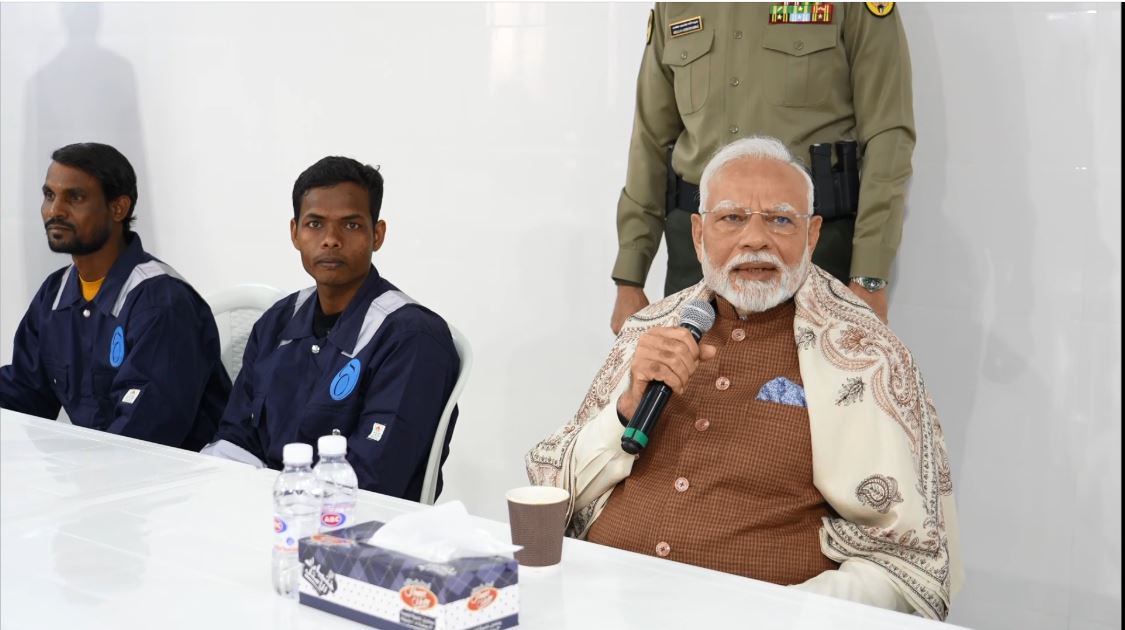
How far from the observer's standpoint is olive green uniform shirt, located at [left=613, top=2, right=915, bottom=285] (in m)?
2.44

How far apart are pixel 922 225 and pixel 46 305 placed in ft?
7.42

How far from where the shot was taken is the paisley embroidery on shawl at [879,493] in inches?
63.5

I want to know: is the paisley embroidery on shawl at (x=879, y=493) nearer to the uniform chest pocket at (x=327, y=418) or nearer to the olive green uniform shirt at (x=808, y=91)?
the olive green uniform shirt at (x=808, y=91)

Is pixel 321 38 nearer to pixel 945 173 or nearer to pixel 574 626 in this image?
pixel 945 173

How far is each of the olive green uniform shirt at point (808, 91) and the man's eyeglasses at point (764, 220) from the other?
0.59 metres

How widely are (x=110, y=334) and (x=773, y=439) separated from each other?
176 centimetres

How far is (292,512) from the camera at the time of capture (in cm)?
124

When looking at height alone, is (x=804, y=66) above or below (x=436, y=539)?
above

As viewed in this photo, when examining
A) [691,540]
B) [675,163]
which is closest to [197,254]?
[675,163]

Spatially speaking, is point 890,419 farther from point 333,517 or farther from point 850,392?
point 333,517

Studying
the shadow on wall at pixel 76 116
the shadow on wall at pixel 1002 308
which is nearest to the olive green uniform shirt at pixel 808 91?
the shadow on wall at pixel 1002 308

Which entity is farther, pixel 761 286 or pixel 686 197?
pixel 686 197

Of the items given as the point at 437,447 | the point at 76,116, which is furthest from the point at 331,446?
the point at 76,116

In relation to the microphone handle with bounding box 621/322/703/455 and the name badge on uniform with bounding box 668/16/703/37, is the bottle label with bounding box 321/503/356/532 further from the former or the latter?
the name badge on uniform with bounding box 668/16/703/37
